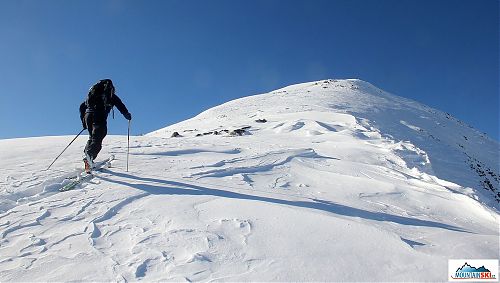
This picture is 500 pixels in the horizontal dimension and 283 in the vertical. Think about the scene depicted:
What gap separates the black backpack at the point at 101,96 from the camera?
7.36 meters

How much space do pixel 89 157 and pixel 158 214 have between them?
3055mm

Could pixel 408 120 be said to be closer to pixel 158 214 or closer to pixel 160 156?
pixel 160 156

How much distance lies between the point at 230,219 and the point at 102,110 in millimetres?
4308

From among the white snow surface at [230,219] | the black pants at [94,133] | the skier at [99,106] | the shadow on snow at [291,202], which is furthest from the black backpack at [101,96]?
the shadow on snow at [291,202]

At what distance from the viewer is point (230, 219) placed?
451cm

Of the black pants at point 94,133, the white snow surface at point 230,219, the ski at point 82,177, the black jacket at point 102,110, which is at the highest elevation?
the black jacket at point 102,110

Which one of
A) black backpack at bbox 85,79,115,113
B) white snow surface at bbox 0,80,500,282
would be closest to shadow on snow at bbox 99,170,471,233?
white snow surface at bbox 0,80,500,282

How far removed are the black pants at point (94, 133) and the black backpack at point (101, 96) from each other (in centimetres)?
23

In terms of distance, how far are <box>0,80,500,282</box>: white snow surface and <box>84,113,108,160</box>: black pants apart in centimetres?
46

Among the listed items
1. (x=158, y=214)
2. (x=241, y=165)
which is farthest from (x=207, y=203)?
(x=241, y=165)

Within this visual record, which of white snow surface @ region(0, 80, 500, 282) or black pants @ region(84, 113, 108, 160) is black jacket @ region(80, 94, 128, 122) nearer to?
black pants @ region(84, 113, 108, 160)

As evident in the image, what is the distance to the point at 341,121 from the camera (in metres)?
18.6

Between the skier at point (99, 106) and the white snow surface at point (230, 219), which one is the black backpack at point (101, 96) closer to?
the skier at point (99, 106)

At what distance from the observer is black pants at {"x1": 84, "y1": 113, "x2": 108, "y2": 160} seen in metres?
7.10
